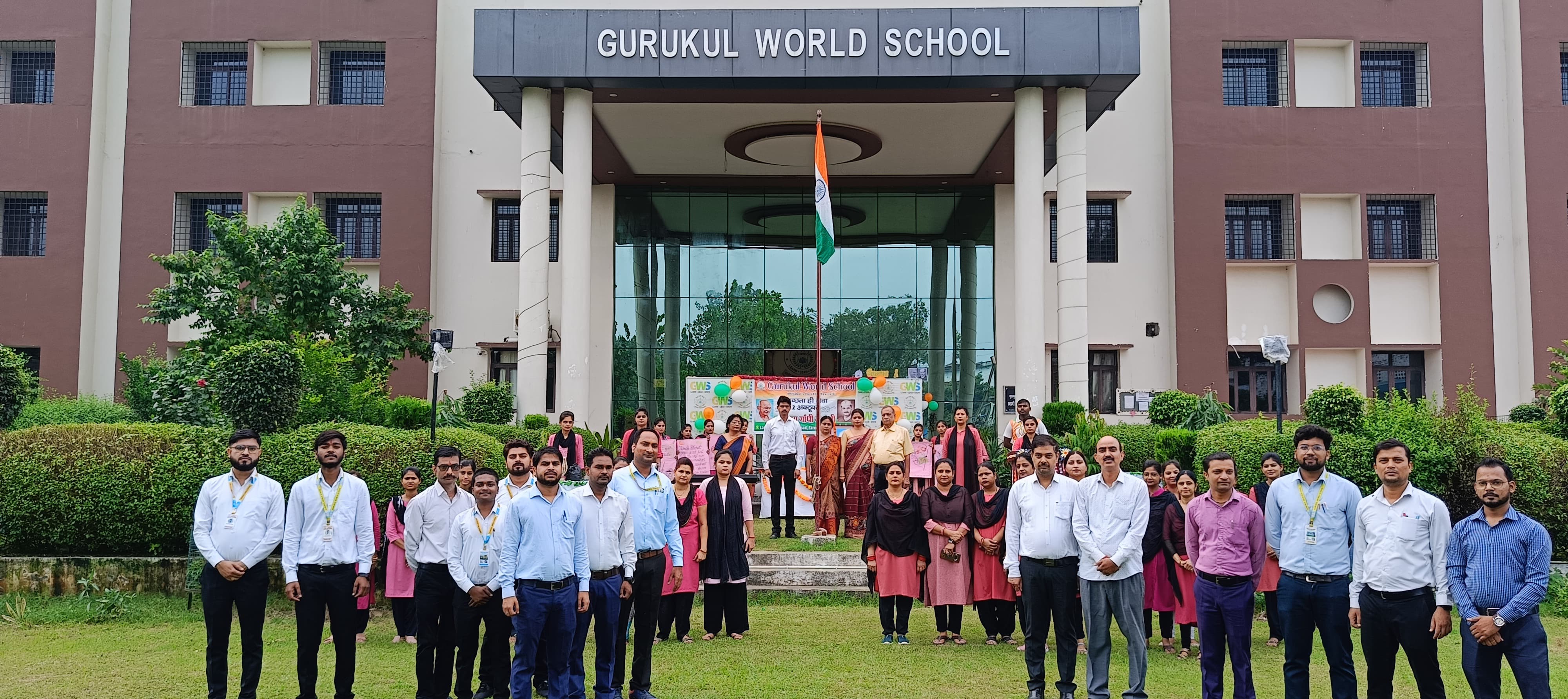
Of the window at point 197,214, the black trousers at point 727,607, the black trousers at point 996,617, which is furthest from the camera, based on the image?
the window at point 197,214

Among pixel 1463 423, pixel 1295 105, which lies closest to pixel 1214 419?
pixel 1463 423

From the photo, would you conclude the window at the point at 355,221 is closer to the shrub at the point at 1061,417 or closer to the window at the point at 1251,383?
the shrub at the point at 1061,417

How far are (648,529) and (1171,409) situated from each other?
10533 mm

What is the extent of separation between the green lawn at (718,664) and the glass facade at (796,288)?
1320 centimetres

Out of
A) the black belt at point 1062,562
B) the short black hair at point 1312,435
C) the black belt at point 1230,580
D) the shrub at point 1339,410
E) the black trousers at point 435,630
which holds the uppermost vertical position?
the shrub at point 1339,410

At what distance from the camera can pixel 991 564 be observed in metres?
9.01

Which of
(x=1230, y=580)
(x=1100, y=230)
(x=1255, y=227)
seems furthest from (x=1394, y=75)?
(x=1230, y=580)

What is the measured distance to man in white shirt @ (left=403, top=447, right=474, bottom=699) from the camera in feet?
22.4

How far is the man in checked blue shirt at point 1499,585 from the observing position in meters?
5.39

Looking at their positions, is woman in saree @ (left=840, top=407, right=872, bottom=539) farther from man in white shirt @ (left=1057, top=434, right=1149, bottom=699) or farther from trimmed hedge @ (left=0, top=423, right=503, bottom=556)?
man in white shirt @ (left=1057, top=434, right=1149, bottom=699)

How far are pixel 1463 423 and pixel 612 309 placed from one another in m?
16.1

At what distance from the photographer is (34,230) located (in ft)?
75.7

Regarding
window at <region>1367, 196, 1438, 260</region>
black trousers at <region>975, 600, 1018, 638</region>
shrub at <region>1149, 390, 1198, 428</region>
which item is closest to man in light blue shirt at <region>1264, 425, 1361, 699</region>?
black trousers at <region>975, 600, 1018, 638</region>

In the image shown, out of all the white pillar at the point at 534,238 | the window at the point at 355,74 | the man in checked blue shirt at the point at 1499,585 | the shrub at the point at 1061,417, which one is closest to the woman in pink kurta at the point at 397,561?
the man in checked blue shirt at the point at 1499,585
